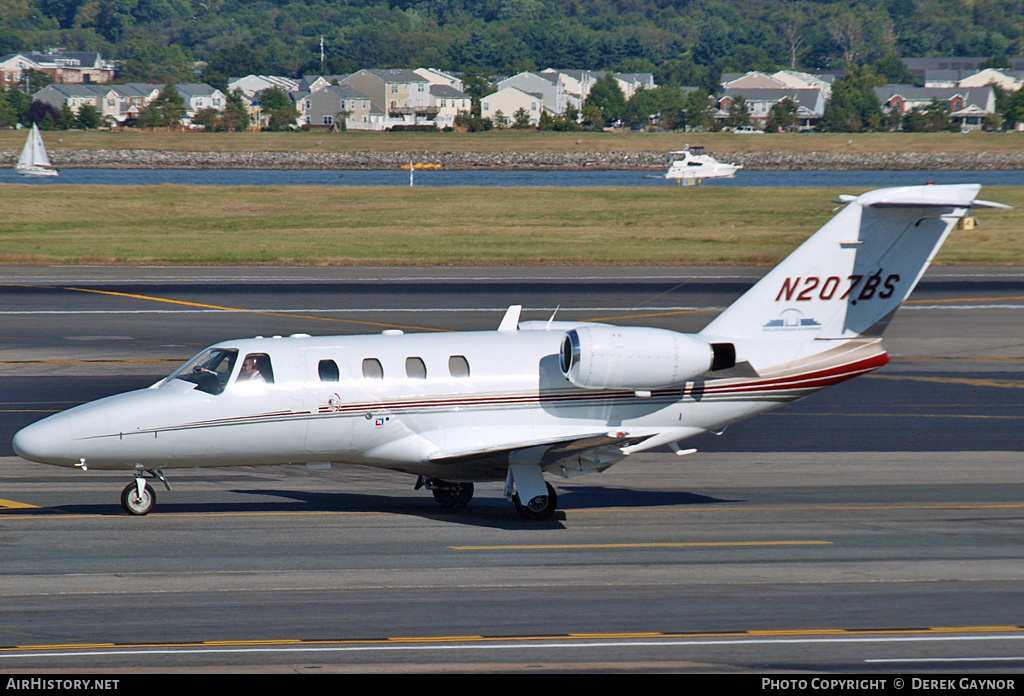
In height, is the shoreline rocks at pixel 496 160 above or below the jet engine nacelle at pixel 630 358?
below

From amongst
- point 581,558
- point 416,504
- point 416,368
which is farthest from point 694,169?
point 581,558

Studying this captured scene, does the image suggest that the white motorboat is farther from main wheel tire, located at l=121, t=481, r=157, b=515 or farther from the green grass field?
main wheel tire, located at l=121, t=481, r=157, b=515

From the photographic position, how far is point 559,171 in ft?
556

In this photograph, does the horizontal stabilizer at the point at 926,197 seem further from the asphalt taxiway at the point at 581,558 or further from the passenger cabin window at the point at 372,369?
the passenger cabin window at the point at 372,369

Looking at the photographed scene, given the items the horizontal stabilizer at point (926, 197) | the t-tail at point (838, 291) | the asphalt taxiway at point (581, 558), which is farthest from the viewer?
the t-tail at point (838, 291)

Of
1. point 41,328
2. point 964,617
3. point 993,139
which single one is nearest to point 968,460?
point 964,617

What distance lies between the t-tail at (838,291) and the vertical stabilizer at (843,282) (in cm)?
2

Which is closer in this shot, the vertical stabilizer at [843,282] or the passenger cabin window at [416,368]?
the passenger cabin window at [416,368]

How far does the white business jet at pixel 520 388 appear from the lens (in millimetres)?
18688

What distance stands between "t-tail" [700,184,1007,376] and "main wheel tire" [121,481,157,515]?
9647 millimetres

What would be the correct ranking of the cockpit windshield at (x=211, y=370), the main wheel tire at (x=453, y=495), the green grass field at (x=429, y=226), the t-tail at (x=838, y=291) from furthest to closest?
the green grass field at (x=429, y=226) → the main wheel tire at (x=453, y=495) → the t-tail at (x=838, y=291) → the cockpit windshield at (x=211, y=370)

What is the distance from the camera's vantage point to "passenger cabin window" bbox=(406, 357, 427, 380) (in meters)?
19.3

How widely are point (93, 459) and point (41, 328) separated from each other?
81.5 ft

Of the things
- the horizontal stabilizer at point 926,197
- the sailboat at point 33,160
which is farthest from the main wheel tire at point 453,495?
the sailboat at point 33,160
